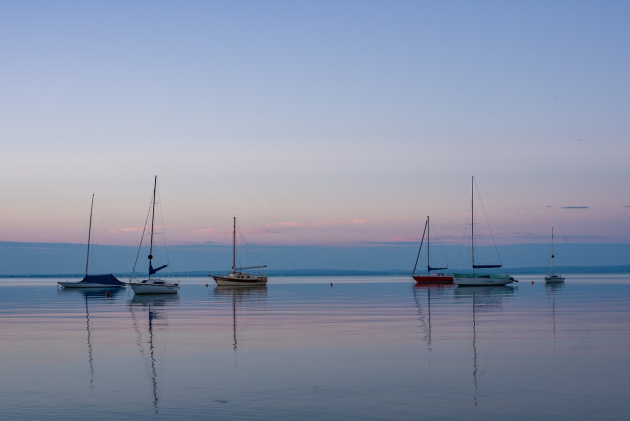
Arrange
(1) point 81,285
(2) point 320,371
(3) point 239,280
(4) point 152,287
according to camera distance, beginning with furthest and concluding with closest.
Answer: (3) point 239,280 → (1) point 81,285 → (4) point 152,287 → (2) point 320,371

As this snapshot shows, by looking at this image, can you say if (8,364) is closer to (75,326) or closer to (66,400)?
(66,400)

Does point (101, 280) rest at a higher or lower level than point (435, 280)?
higher

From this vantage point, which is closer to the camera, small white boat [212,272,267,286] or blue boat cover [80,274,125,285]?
blue boat cover [80,274,125,285]

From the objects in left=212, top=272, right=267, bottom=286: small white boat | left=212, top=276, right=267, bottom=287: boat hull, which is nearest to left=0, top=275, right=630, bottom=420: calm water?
left=212, top=276, right=267, bottom=287: boat hull

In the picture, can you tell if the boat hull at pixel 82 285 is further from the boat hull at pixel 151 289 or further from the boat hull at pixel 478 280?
the boat hull at pixel 478 280

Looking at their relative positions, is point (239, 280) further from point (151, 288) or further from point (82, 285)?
point (151, 288)

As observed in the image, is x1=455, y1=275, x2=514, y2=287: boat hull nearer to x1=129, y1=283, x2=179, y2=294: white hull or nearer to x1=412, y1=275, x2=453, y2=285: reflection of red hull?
x1=412, y1=275, x2=453, y2=285: reflection of red hull

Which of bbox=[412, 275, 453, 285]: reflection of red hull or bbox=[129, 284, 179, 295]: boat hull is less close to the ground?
bbox=[129, 284, 179, 295]: boat hull

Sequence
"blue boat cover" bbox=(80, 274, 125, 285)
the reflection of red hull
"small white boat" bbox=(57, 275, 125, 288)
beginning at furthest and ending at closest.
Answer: the reflection of red hull → "blue boat cover" bbox=(80, 274, 125, 285) → "small white boat" bbox=(57, 275, 125, 288)

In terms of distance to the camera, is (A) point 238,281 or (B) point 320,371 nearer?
(B) point 320,371

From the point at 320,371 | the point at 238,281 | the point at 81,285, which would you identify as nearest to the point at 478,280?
the point at 238,281

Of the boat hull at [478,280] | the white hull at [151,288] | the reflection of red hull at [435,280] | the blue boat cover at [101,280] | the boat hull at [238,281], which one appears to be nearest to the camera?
the white hull at [151,288]

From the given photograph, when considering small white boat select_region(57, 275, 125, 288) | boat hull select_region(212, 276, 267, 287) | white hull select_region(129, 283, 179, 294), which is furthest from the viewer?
boat hull select_region(212, 276, 267, 287)

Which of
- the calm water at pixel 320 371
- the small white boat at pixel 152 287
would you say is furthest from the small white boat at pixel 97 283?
the calm water at pixel 320 371
